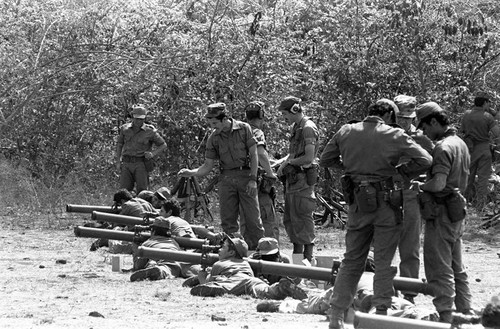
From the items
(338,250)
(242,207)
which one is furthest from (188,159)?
(242,207)

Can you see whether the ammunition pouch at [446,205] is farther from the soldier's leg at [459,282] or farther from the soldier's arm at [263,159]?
the soldier's arm at [263,159]

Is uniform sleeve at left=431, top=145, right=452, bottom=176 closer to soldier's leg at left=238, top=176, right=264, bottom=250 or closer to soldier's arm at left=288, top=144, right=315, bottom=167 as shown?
soldier's arm at left=288, top=144, right=315, bottom=167

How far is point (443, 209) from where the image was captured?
8414mm

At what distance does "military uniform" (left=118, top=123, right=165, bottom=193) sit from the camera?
17.0 metres

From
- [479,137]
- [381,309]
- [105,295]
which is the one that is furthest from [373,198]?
[479,137]

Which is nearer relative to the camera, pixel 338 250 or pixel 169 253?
pixel 169 253

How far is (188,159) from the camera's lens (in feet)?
62.0

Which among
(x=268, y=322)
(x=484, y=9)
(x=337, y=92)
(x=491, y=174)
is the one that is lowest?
(x=268, y=322)

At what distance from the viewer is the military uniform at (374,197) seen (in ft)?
26.6

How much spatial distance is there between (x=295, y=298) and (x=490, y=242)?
6.69 meters

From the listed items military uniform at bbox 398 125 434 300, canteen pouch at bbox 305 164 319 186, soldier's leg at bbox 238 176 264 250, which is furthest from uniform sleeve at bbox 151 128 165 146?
military uniform at bbox 398 125 434 300

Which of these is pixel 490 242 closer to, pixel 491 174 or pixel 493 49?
pixel 491 174

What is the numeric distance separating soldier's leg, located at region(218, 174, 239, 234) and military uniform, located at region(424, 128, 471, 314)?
4.19m

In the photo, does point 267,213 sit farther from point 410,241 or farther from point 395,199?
point 395,199
